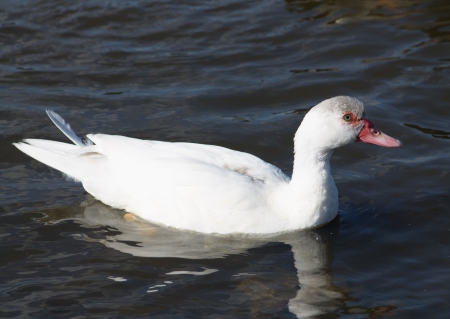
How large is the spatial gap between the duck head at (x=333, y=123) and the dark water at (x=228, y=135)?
84 cm

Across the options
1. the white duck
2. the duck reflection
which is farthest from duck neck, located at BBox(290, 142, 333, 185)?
the duck reflection

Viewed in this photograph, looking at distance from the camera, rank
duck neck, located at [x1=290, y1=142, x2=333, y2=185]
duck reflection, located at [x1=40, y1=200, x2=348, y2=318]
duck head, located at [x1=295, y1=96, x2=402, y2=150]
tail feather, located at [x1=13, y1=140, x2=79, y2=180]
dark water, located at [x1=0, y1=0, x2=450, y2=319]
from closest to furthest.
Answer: dark water, located at [x1=0, y1=0, x2=450, y2=319] → duck reflection, located at [x1=40, y1=200, x2=348, y2=318] → duck head, located at [x1=295, y1=96, x2=402, y2=150] → duck neck, located at [x1=290, y1=142, x2=333, y2=185] → tail feather, located at [x1=13, y1=140, x2=79, y2=180]

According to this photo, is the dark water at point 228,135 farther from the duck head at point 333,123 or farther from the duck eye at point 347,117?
the duck eye at point 347,117

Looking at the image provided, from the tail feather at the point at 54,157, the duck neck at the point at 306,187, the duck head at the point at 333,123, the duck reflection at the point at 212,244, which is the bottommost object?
the duck reflection at the point at 212,244

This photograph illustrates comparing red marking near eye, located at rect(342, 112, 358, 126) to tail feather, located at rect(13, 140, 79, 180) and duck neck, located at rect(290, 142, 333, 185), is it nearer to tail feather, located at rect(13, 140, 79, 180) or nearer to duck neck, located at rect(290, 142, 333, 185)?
duck neck, located at rect(290, 142, 333, 185)

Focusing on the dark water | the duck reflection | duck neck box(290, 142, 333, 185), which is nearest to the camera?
the dark water

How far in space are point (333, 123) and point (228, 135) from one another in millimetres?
2171

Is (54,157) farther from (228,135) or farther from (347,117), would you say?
(347,117)

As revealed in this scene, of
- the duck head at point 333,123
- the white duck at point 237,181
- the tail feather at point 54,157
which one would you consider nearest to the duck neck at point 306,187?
the white duck at point 237,181

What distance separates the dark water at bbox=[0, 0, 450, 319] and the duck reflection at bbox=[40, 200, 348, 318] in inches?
0.7

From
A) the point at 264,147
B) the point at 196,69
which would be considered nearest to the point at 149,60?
the point at 196,69

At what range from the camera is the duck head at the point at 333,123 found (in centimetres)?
567

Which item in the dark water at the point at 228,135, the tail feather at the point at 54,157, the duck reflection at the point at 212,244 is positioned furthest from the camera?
the tail feather at the point at 54,157

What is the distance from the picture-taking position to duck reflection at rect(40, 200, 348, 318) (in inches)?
218
